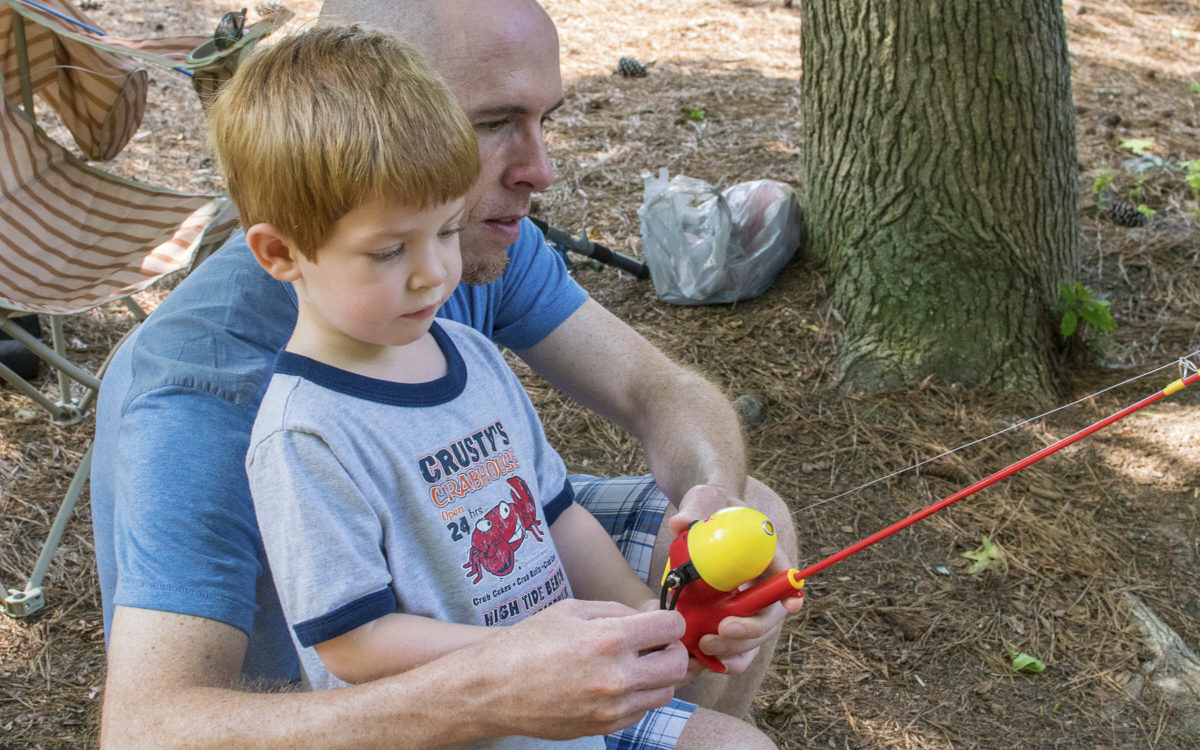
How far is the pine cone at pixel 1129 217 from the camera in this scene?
4238 mm

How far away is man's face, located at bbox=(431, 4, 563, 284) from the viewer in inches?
67.9

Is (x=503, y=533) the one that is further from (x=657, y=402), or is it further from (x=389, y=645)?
(x=657, y=402)

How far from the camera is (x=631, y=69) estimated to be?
20.2 feet

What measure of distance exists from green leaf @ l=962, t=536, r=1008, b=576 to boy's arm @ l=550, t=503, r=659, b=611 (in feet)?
4.88

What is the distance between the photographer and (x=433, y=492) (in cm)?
133

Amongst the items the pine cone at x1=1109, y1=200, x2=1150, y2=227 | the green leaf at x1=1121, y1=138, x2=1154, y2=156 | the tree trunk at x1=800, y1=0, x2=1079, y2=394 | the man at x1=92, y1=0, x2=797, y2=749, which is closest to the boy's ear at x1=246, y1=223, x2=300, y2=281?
the man at x1=92, y1=0, x2=797, y2=749

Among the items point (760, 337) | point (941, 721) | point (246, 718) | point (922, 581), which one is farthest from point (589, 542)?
point (760, 337)

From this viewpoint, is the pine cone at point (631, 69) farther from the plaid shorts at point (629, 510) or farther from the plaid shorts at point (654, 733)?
the plaid shorts at point (654, 733)

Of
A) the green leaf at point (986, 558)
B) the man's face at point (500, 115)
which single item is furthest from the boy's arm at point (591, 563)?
the green leaf at point (986, 558)

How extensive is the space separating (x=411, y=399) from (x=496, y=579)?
0.28 m

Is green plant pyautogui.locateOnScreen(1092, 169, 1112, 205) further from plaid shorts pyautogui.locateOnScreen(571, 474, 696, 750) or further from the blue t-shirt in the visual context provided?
the blue t-shirt

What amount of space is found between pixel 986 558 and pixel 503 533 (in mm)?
1878

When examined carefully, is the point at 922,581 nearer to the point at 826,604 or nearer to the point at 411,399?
the point at 826,604

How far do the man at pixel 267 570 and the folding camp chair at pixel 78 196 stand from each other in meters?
1.24
